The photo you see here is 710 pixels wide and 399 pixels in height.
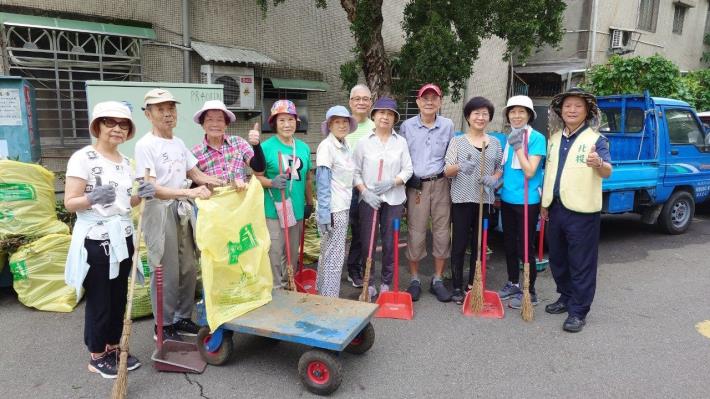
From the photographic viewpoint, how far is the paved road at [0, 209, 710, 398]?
297 centimetres

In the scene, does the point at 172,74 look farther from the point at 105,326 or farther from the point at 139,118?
the point at 105,326

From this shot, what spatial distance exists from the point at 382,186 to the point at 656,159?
4.40 m

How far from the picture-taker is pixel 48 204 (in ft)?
14.4

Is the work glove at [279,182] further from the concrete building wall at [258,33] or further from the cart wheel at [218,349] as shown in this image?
the concrete building wall at [258,33]

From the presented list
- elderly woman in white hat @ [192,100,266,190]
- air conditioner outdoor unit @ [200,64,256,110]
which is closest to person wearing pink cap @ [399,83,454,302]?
elderly woman in white hat @ [192,100,266,190]

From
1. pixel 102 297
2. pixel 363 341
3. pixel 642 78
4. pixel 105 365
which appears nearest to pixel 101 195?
pixel 102 297

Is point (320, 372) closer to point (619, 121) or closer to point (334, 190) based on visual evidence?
point (334, 190)

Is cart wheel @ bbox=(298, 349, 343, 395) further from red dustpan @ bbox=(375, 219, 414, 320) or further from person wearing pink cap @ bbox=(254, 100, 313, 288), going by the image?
red dustpan @ bbox=(375, 219, 414, 320)

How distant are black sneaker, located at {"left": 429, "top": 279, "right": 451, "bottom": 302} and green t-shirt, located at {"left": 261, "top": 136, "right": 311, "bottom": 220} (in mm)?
1471

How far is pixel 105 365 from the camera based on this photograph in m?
3.02

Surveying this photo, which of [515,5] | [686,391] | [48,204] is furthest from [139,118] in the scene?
[686,391]

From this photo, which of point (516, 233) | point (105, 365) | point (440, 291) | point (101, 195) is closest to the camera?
point (101, 195)

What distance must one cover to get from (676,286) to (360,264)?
323 centimetres

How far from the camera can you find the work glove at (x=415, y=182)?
4.15 metres
